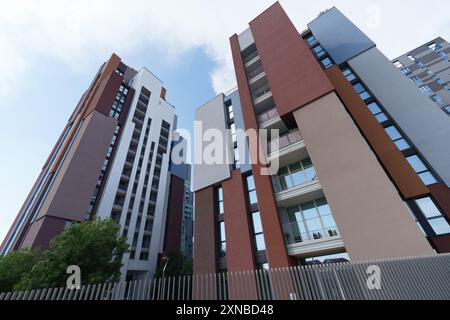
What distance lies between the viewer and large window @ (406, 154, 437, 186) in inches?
480

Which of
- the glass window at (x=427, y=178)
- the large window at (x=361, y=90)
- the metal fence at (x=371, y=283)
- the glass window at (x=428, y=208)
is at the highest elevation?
the large window at (x=361, y=90)

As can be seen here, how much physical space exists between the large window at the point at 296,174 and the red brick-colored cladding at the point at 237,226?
138 inches

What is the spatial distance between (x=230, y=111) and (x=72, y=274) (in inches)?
791

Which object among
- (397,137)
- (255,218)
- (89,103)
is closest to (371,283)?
(255,218)

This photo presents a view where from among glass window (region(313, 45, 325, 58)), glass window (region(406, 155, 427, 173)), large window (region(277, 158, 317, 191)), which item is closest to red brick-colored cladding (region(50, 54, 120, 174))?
large window (region(277, 158, 317, 191))

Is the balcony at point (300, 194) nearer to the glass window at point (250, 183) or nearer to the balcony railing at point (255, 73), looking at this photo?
the glass window at point (250, 183)

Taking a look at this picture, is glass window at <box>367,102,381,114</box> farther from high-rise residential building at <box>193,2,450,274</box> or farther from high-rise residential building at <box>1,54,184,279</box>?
high-rise residential building at <box>1,54,184,279</box>

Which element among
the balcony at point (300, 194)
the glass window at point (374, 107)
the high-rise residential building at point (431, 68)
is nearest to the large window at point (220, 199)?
the balcony at point (300, 194)

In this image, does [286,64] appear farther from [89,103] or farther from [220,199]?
[89,103]

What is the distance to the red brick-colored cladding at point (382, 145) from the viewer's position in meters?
11.9

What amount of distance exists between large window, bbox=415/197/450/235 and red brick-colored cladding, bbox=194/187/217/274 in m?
14.1

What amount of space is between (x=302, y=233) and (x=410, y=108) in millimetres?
12516

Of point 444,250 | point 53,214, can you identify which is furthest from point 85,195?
point 444,250

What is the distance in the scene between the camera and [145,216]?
114 feet
